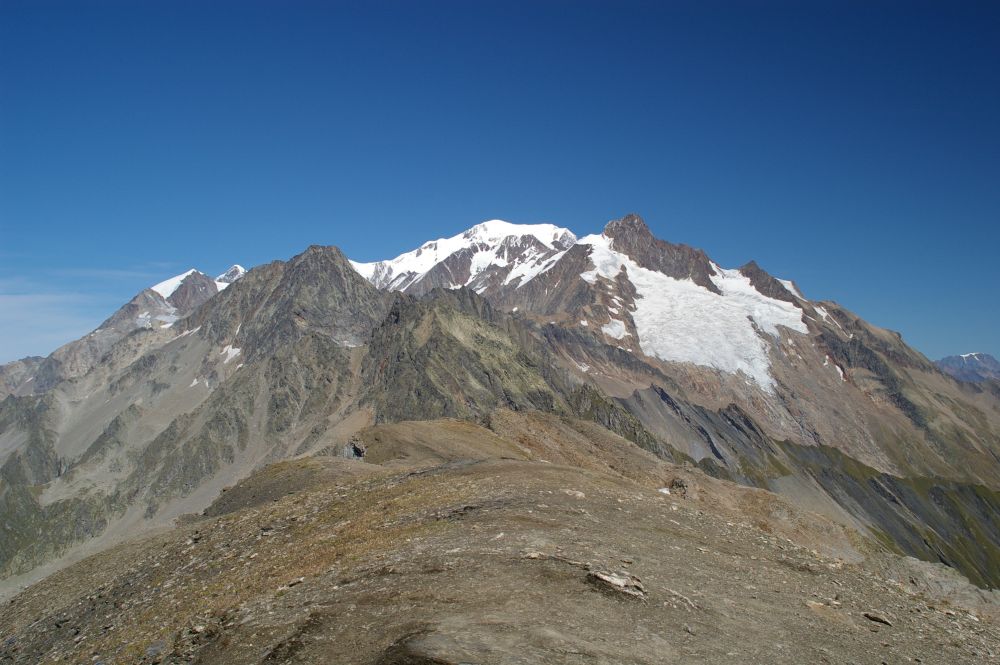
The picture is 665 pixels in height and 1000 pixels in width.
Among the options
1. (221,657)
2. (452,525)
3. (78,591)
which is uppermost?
(452,525)

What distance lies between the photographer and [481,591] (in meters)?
19.2

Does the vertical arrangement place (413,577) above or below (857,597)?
above

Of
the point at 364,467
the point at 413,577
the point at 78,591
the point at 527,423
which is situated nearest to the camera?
the point at 413,577

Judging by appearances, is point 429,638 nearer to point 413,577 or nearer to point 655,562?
point 413,577

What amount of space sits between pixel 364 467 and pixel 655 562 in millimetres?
31078

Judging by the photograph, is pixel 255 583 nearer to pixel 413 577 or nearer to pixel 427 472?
pixel 413 577

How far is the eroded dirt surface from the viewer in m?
17.3

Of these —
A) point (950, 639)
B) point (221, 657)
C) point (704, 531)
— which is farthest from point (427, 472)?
point (950, 639)

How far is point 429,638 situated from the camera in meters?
15.8

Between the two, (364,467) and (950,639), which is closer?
(950,639)

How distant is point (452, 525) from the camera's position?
26703mm

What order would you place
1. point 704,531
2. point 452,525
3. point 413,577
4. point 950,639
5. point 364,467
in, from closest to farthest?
point 413,577 → point 950,639 → point 452,525 → point 704,531 → point 364,467

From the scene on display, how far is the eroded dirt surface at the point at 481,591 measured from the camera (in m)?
17.3

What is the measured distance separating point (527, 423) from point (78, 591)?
49802 mm
